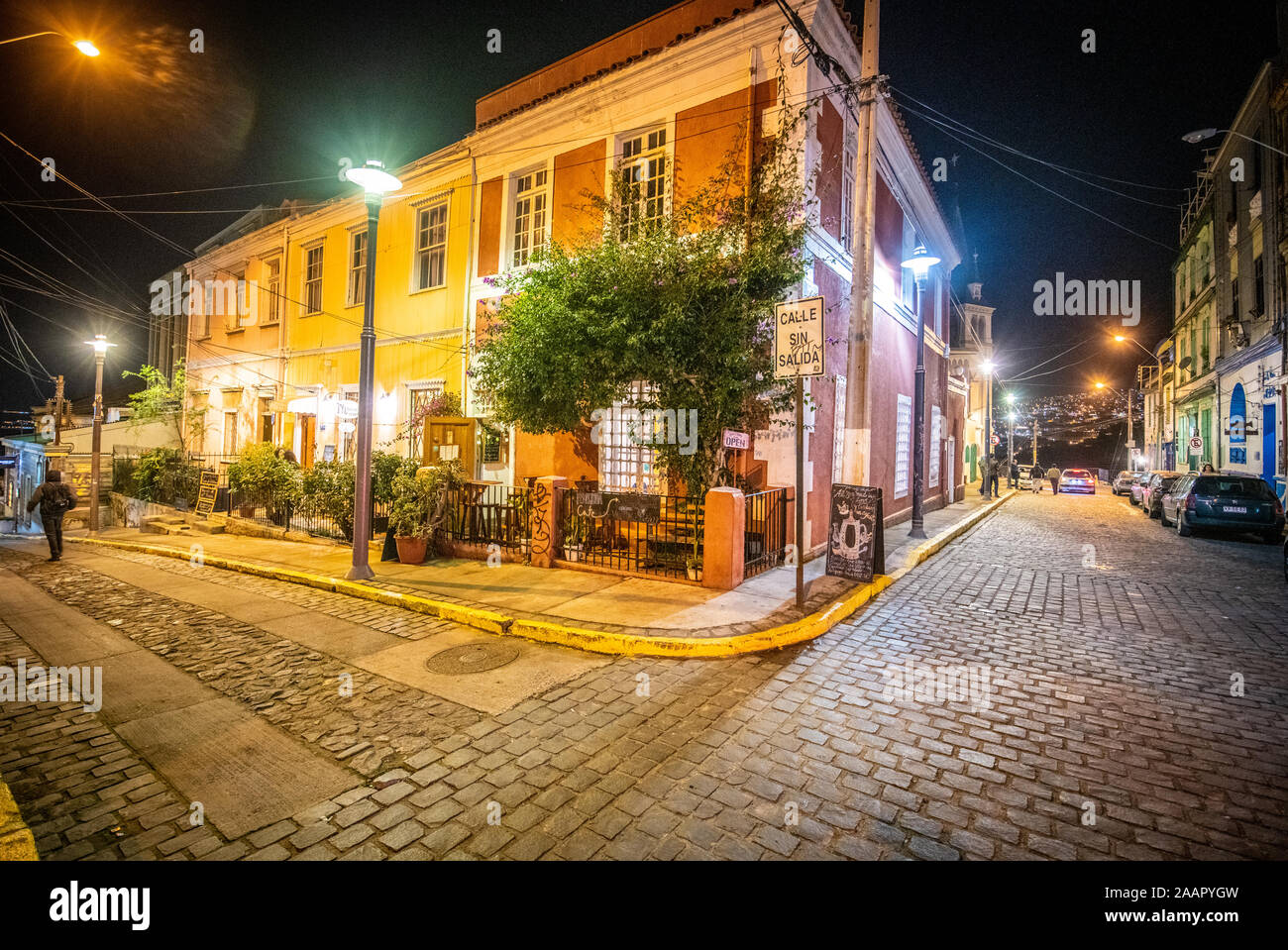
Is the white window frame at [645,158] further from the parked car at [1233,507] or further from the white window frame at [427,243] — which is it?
the parked car at [1233,507]

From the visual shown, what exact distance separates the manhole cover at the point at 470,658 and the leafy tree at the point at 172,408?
22290 mm

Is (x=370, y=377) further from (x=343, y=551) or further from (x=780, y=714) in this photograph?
(x=780, y=714)

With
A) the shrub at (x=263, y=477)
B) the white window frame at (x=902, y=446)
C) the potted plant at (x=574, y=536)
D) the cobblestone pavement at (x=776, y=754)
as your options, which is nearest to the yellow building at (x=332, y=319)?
the shrub at (x=263, y=477)

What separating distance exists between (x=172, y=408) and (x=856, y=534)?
85.1 ft

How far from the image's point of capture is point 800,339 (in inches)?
246

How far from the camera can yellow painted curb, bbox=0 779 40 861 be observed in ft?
8.72

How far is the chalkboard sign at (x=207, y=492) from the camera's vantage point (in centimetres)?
1578

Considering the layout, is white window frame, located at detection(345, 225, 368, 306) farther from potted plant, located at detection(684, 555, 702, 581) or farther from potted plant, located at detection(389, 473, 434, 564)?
potted plant, located at detection(684, 555, 702, 581)

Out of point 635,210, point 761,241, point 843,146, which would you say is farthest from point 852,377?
point 843,146

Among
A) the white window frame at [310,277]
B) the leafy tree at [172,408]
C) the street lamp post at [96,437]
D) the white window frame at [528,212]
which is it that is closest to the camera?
the white window frame at [528,212]

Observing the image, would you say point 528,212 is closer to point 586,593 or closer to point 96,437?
point 586,593

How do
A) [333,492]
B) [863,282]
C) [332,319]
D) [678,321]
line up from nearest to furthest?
[678,321] → [863,282] → [333,492] → [332,319]

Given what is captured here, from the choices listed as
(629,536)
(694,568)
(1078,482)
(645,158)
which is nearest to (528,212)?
(645,158)

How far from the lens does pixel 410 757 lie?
3.54 metres
